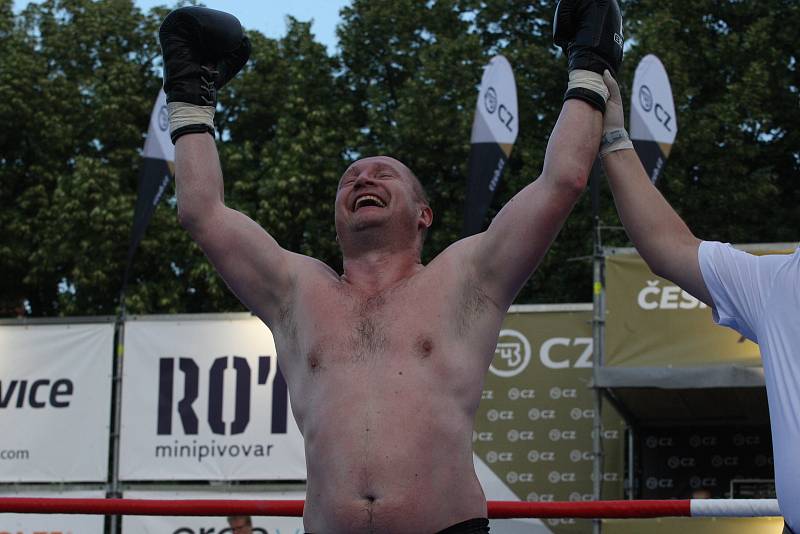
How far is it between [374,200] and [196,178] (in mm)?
488

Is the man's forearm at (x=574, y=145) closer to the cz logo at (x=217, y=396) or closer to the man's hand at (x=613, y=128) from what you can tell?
the man's hand at (x=613, y=128)

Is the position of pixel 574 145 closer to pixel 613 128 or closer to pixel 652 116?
pixel 613 128

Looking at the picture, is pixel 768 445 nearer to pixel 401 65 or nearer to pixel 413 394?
pixel 413 394

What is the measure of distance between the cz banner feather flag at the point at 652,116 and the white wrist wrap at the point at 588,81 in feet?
24.4

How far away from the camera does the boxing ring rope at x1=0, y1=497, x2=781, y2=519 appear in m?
4.63

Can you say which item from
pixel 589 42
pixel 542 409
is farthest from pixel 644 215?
pixel 542 409

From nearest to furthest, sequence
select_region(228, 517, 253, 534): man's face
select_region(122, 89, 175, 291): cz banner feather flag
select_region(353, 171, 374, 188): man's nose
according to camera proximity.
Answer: select_region(353, 171, 374, 188): man's nose < select_region(228, 517, 253, 534): man's face < select_region(122, 89, 175, 291): cz banner feather flag

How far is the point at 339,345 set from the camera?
2.94 meters

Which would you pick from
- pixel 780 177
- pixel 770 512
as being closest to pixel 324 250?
pixel 780 177

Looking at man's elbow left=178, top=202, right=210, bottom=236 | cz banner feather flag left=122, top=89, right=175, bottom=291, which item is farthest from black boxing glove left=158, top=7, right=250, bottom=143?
cz banner feather flag left=122, top=89, right=175, bottom=291

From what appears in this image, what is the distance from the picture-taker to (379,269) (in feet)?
10.2

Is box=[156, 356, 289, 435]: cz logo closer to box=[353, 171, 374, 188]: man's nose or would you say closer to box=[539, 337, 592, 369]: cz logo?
box=[539, 337, 592, 369]: cz logo

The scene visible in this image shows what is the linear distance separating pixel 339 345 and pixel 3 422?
8.62m

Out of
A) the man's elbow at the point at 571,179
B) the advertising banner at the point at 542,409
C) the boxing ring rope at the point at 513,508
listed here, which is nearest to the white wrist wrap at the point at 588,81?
the man's elbow at the point at 571,179
